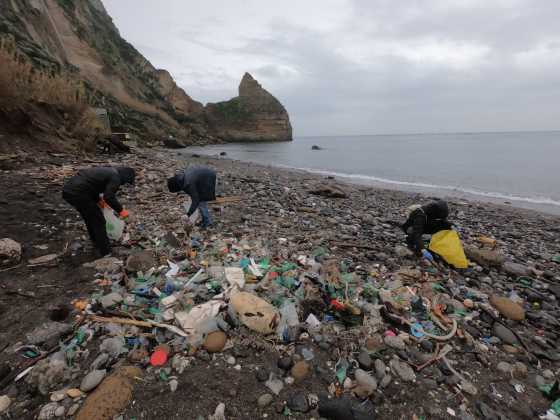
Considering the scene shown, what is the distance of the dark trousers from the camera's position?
3.72 m

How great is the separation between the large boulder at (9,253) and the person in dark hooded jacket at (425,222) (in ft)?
20.7

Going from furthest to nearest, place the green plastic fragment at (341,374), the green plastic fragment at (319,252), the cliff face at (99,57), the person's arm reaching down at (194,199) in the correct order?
the cliff face at (99,57) < the person's arm reaching down at (194,199) < the green plastic fragment at (319,252) < the green plastic fragment at (341,374)

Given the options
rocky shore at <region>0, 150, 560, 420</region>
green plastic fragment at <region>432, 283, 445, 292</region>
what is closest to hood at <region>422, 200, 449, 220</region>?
rocky shore at <region>0, 150, 560, 420</region>

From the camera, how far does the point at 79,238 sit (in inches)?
171

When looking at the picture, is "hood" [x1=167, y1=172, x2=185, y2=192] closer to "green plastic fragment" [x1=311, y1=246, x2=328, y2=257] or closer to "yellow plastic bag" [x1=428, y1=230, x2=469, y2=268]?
"green plastic fragment" [x1=311, y1=246, x2=328, y2=257]

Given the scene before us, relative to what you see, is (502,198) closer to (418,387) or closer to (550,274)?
(550,274)

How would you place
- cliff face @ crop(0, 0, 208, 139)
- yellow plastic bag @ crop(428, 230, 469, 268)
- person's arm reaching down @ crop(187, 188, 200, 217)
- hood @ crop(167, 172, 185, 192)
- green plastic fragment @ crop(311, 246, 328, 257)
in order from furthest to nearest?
cliff face @ crop(0, 0, 208, 139) → person's arm reaching down @ crop(187, 188, 200, 217) → hood @ crop(167, 172, 185, 192) → green plastic fragment @ crop(311, 246, 328, 257) → yellow plastic bag @ crop(428, 230, 469, 268)

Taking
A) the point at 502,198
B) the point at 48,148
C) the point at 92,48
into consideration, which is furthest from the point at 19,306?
the point at 92,48

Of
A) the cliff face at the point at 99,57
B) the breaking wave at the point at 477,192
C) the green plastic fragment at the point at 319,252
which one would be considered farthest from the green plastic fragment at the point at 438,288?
the cliff face at the point at 99,57

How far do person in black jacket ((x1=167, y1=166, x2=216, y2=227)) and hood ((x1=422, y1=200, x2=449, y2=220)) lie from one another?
431 centimetres

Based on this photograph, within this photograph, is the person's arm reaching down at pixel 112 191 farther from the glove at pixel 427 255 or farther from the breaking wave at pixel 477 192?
the breaking wave at pixel 477 192

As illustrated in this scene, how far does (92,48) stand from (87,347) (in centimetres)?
4993

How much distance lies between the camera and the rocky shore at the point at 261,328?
2.05 m

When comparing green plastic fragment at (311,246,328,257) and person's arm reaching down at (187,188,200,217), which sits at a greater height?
person's arm reaching down at (187,188,200,217)
